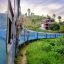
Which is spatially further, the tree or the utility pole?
the tree

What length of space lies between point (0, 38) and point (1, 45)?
0.41 feet

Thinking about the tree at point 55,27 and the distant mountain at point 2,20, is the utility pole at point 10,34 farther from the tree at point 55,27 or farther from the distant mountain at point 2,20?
the tree at point 55,27

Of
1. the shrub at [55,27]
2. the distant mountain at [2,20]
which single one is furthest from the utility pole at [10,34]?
the shrub at [55,27]

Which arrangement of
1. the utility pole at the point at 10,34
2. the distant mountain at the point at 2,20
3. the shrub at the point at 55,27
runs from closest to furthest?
1. the distant mountain at the point at 2,20
2. the utility pole at the point at 10,34
3. the shrub at the point at 55,27

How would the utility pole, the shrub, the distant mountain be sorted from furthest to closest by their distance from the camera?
the shrub, the utility pole, the distant mountain

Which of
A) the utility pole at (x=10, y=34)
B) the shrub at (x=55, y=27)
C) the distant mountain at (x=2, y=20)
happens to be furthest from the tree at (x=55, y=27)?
the distant mountain at (x=2, y=20)

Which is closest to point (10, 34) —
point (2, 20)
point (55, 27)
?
point (2, 20)

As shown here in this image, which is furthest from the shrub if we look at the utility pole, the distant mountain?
the distant mountain

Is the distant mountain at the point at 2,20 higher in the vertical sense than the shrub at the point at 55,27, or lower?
higher

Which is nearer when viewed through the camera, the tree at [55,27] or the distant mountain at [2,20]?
the distant mountain at [2,20]

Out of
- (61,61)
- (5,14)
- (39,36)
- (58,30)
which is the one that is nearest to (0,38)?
(5,14)

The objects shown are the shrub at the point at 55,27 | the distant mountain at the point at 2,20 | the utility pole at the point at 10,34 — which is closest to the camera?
the distant mountain at the point at 2,20

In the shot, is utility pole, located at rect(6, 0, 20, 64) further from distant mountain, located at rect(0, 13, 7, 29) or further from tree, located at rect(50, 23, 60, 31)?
tree, located at rect(50, 23, 60, 31)

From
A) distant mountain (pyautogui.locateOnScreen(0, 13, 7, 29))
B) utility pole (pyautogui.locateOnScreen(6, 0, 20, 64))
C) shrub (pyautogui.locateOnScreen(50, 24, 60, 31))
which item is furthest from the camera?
shrub (pyautogui.locateOnScreen(50, 24, 60, 31))
